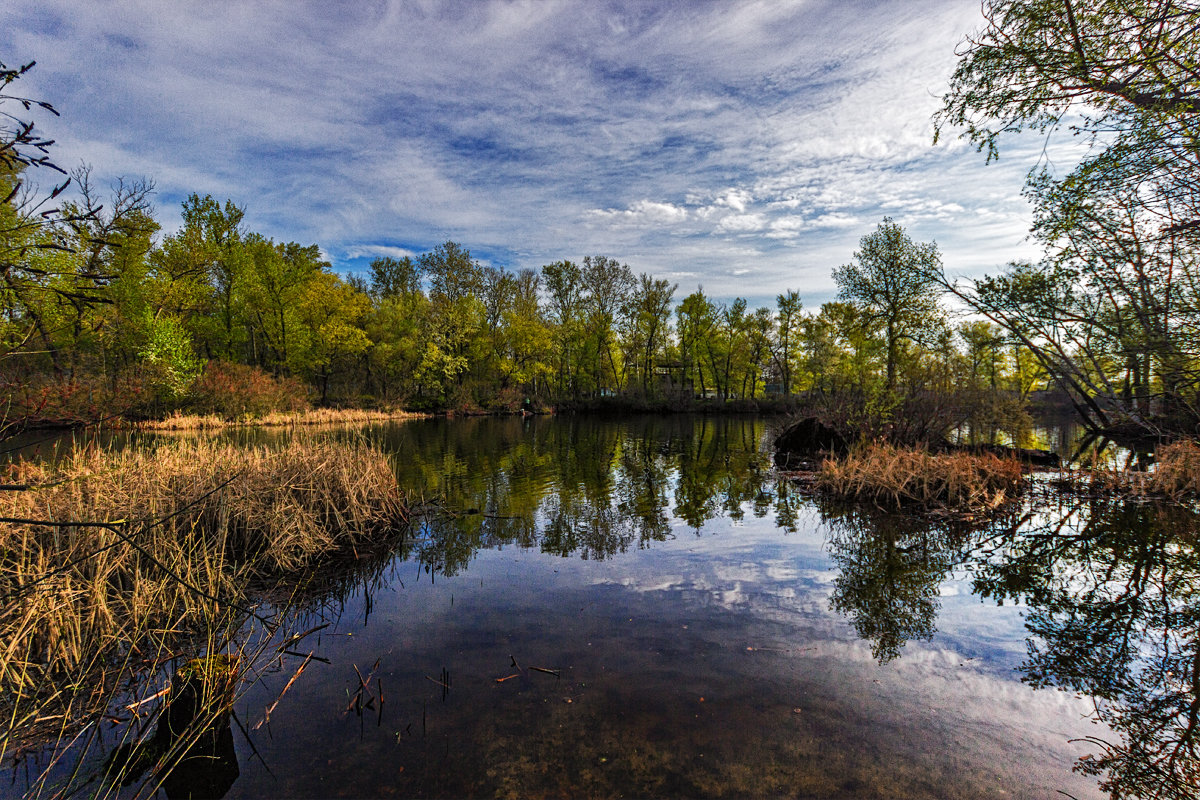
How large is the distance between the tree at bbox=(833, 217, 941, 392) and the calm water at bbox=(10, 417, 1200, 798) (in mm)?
17329

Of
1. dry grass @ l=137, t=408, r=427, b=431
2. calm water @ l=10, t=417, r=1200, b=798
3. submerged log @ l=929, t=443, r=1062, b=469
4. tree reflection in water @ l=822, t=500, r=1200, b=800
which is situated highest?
submerged log @ l=929, t=443, r=1062, b=469

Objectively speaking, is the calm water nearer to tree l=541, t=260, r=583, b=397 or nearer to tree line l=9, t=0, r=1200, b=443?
tree line l=9, t=0, r=1200, b=443

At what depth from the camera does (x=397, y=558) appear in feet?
27.4

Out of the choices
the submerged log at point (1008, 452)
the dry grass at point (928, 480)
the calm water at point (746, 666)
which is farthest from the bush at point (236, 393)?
the submerged log at point (1008, 452)

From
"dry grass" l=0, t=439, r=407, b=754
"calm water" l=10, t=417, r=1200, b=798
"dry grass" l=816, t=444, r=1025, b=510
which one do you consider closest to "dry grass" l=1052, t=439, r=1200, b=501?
"dry grass" l=816, t=444, r=1025, b=510

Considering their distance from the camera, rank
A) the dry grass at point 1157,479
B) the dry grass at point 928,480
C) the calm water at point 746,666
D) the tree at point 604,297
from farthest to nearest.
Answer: the tree at point 604,297, the dry grass at point 928,480, the dry grass at point 1157,479, the calm water at point 746,666

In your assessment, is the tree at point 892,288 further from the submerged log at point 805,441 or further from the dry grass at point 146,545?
the dry grass at point 146,545

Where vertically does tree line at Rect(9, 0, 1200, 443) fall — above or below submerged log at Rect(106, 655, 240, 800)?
above

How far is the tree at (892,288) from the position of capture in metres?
25.2

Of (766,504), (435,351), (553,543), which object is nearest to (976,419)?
(766,504)

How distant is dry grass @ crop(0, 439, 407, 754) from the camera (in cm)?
422

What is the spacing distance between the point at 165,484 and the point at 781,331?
179 feet

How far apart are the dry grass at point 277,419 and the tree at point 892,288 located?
25.8 metres

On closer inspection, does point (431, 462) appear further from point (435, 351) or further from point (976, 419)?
point (435, 351)
